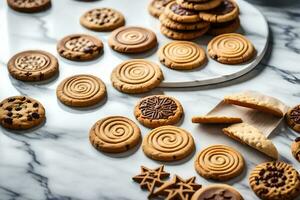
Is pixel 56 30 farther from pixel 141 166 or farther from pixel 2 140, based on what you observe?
pixel 141 166

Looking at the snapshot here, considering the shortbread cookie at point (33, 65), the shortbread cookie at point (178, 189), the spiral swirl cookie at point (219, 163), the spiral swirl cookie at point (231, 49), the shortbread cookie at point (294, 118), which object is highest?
the spiral swirl cookie at point (231, 49)

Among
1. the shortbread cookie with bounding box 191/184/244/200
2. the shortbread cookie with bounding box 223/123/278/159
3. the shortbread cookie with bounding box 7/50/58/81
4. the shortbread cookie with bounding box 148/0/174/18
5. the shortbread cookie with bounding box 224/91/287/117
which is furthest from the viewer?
the shortbread cookie with bounding box 148/0/174/18

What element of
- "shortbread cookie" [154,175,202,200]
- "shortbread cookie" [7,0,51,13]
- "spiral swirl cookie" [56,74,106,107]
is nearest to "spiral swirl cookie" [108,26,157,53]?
"spiral swirl cookie" [56,74,106,107]

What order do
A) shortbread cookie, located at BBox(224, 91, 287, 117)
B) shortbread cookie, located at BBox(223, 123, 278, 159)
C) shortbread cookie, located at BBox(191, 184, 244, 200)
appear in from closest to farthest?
shortbread cookie, located at BBox(191, 184, 244, 200) → shortbread cookie, located at BBox(223, 123, 278, 159) → shortbread cookie, located at BBox(224, 91, 287, 117)

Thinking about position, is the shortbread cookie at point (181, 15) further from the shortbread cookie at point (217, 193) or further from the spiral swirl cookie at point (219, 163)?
the shortbread cookie at point (217, 193)

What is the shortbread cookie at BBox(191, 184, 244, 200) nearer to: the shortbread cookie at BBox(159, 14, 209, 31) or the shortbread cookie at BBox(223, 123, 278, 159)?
the shortbread cookie at BBox(223, 123, 278, 159)

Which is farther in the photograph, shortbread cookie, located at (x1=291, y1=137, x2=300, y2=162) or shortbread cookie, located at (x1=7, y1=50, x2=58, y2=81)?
shortbread cookie, located at (x1=7, y1=50, x2=58, y2=81)

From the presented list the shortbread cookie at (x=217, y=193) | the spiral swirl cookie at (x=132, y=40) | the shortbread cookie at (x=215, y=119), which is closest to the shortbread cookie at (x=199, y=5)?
the spiral swirl cookie at (x=132, y=40)
